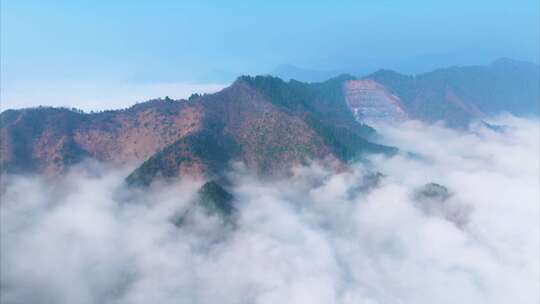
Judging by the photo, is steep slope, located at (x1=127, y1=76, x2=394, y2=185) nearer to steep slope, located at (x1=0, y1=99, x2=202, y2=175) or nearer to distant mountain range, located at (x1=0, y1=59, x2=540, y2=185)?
distant mountain range, located at (x1=0, y1=59, x2=540, y2=185)

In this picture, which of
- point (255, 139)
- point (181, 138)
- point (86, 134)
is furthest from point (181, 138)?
point (86, 134)

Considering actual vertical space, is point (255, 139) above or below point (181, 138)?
below

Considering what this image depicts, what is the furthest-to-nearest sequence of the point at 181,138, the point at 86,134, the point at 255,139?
Result: the point at 86,134, the point at 255,139, the point at 181,138

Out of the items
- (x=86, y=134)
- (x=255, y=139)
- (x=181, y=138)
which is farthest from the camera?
(x=86, y=134)

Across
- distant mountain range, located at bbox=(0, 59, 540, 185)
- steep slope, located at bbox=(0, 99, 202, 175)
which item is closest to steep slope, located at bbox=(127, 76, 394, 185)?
distant mountain range, located at bbox=(0, 59, 540, 185)

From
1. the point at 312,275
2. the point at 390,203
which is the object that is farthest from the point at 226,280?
the point at 390,203

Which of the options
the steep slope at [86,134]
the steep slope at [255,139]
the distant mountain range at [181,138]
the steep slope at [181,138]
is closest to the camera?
the steep slope at [255,139]

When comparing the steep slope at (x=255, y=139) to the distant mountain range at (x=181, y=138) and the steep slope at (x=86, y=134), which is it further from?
the steep slope at (x=86, y=134)

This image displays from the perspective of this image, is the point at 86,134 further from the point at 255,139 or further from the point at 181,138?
the point at 255,139

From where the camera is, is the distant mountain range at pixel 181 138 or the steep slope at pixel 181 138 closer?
Result: the distant mountain range at pixel 181 138

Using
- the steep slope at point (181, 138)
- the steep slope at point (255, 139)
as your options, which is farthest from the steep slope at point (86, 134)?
the steep slope at point (255, 139)

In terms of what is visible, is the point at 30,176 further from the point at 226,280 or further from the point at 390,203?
the point at 390,203
